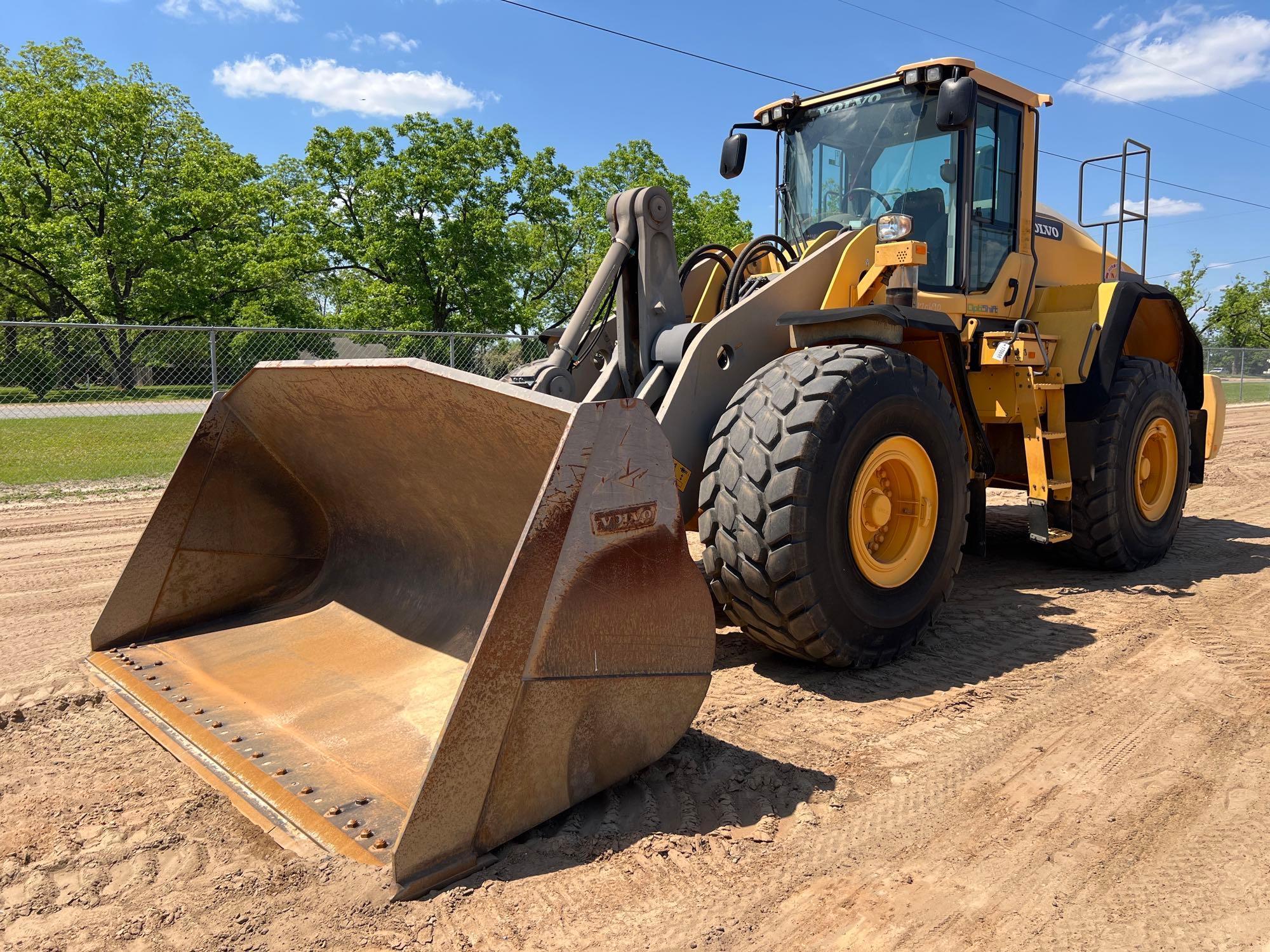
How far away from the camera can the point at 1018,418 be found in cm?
517

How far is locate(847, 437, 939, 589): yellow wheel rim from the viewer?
3.78 meters

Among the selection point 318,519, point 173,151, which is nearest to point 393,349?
point 318,519

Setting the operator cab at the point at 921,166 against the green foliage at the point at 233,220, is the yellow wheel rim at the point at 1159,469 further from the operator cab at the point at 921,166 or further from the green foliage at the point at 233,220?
the green foliage at the point at 233,220

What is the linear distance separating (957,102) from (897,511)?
205 centimetres

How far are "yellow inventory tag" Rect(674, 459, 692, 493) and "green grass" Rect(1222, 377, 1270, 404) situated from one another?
3176cm

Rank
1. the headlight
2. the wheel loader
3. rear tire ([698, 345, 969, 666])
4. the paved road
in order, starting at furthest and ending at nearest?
the paved road, the headlight, rear tire ([698, 345, 969, 666]), the wheel loader

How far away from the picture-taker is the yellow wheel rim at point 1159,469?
6.04 m

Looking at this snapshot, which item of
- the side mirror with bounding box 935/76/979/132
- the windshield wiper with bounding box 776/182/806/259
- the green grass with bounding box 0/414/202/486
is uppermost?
the side mirror with bounding box 935/76/979/132

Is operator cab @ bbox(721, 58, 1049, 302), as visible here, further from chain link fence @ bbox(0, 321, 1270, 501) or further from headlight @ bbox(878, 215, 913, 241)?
chain link fence @ bbox(0, 321, 1270, 501)

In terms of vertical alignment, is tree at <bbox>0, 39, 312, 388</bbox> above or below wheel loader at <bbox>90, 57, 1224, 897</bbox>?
above

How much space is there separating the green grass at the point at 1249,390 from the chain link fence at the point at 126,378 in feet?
90.7

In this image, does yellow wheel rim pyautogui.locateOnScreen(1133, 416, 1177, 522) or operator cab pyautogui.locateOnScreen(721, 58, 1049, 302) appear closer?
operator cab pyautogui.locateOnScreen(721, 58, 1049, 302)

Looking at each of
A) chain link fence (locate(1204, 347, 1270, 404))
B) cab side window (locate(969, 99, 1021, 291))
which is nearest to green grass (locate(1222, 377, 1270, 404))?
chain link fence (locate(1204, 347, 1270, 404))

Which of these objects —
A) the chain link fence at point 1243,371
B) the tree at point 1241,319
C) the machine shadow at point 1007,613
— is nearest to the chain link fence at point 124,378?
the machine shadow at point 1007,613
